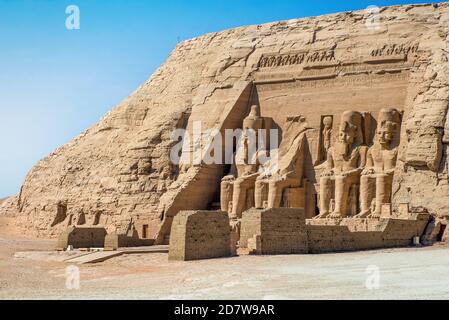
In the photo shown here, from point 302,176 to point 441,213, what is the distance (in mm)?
6130

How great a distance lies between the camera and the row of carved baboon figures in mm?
23031

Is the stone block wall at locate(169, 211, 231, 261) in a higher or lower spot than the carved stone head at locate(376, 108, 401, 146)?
lower

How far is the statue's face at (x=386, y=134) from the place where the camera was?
2344 cm

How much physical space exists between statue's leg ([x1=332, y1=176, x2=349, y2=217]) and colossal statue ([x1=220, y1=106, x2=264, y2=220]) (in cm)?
339

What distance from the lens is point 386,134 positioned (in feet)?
76.9

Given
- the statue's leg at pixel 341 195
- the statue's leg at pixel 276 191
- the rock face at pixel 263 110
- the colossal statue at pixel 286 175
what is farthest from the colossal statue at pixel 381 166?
the statue's leg at pixel 276 191

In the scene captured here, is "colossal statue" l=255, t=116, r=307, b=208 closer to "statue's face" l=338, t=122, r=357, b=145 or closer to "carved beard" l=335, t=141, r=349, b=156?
"carved beard" l=335, t=141, r=349, b=156

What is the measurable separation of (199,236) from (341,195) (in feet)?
26.2

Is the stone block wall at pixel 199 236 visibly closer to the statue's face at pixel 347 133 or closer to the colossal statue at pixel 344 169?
the colossal statue at pixel 344 169

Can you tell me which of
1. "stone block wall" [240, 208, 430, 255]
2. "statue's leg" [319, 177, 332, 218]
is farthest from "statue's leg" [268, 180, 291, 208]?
"stone block wall" [240, 208, 430, 255]

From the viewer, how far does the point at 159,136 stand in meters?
27.6

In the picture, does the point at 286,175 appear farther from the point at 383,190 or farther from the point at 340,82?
the point at 340,82

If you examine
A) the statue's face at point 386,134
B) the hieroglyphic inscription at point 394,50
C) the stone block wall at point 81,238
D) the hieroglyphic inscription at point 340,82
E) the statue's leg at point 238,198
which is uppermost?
the hieroglyphic inscription at point 394,50

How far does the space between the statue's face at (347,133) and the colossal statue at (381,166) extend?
0.76 metres
